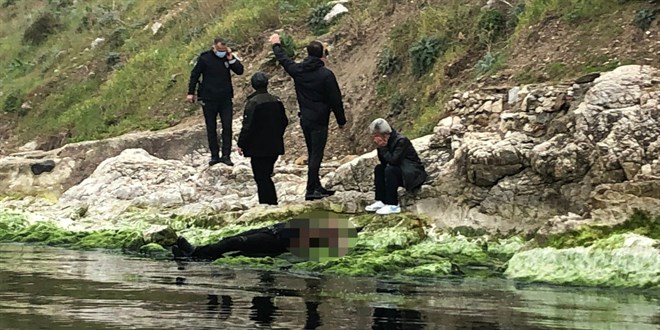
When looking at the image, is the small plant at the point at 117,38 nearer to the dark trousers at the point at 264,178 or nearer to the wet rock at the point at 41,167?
the wet rock at the point at 41,167

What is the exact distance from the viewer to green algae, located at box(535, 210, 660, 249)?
11094mm

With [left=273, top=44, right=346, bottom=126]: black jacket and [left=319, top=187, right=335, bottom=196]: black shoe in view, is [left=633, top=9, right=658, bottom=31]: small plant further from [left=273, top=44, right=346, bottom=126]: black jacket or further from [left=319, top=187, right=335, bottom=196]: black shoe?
[left=319, top=187, right=335, bottom=196]: black shoe

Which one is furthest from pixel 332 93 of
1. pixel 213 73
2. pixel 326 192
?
pixel 213 73

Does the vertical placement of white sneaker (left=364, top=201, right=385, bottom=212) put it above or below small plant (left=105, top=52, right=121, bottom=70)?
below

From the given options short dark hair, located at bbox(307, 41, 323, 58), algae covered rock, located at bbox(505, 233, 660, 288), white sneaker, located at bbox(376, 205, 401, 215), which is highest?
short dark hair, located at bbox(307, 41, 323, 58)

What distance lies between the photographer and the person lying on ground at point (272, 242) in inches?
457

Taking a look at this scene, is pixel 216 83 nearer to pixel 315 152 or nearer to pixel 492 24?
pixel 315 152

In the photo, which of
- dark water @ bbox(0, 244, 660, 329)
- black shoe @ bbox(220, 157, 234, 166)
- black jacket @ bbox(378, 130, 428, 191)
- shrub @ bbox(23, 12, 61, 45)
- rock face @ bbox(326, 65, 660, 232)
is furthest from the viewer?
shrub @ bbox(23, 12, 61, 45)

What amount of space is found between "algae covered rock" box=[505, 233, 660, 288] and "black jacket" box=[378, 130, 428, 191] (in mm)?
2846

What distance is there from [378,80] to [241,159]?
385 centimetres

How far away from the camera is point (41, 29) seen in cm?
4031

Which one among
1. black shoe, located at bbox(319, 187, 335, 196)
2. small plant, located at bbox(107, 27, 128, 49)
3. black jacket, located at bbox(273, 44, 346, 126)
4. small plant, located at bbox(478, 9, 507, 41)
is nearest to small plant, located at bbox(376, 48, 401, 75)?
small plant, located at bbox(478, 9, 507, 41)

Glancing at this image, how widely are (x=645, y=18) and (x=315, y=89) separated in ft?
17.2

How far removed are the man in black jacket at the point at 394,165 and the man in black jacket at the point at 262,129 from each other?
1.70 meters
